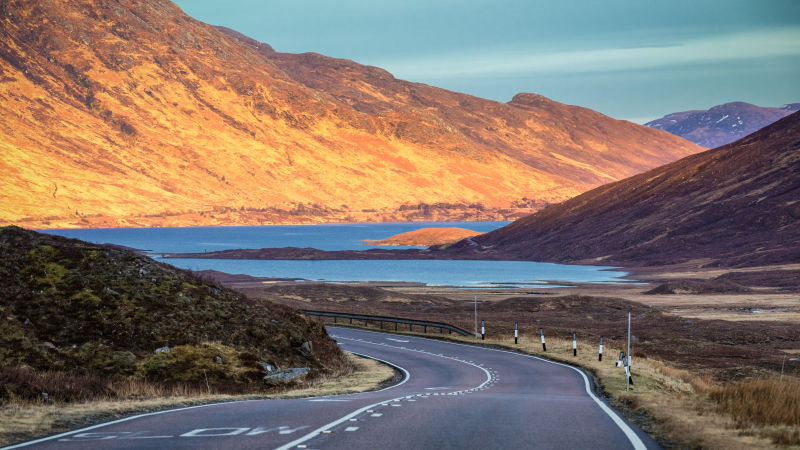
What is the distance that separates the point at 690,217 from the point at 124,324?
475 feet

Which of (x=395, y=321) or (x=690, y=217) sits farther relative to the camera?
(x=690, y=217)

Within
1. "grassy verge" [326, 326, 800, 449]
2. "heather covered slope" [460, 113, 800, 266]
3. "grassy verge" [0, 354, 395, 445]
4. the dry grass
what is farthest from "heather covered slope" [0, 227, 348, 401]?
"heather covered slope" [460, 113, 800, 266]

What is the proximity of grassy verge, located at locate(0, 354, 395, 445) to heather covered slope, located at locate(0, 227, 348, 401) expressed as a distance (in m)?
1.44

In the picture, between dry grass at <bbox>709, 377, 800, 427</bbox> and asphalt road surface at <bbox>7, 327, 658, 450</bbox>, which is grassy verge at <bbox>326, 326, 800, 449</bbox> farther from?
asphalt road surface at <bbox>7, 327, 658, 450</bbox>

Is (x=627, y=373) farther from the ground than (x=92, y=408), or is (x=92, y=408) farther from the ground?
(x=92, y=408)

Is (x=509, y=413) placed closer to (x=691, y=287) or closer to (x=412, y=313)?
(x=412, y=313)

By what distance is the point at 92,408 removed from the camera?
16.9m

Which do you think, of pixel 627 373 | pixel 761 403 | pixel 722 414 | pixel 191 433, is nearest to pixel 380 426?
pixel 191 433

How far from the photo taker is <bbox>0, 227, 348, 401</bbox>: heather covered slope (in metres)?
23.8

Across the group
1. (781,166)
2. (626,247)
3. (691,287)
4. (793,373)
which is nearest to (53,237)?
(793,373)

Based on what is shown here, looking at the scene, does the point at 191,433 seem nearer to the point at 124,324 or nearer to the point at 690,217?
the point at 124,324

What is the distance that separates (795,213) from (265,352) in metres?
134

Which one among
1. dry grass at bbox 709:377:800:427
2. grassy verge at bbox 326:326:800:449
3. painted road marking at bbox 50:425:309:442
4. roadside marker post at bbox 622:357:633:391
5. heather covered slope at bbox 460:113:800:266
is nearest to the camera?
grassy verge at bbox 326:326:800:449

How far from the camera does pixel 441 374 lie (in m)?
32.4
